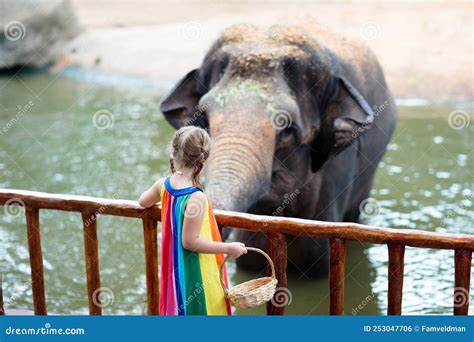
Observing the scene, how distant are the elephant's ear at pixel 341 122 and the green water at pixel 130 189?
43.6 inches

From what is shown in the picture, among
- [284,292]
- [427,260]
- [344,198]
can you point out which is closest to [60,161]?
[344,198]

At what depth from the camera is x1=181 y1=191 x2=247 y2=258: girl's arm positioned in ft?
10.5

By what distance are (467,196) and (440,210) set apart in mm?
541

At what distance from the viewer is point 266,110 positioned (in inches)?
197

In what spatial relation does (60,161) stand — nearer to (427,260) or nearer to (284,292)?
(427,260)

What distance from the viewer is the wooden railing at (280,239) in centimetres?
352

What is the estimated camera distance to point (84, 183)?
8484 mm

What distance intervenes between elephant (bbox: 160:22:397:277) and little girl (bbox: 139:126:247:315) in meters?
0.90

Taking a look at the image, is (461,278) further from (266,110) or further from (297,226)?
(266,110)

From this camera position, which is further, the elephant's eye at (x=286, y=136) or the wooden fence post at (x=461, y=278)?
the elephant's eye at (x=286, y=136)

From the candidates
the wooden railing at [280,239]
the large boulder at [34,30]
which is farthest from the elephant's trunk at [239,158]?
the large boulder at [34,30]

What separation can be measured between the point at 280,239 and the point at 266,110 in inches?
60.5

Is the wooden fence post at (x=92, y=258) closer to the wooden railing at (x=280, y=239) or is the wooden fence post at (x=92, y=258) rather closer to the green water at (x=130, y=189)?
the wooden railing at (x=280, y=239)

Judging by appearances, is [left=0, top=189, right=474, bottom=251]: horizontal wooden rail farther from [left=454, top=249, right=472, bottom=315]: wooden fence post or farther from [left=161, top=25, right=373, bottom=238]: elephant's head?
[left=161, top=25, right=373, bottom=238]: elephant's head
